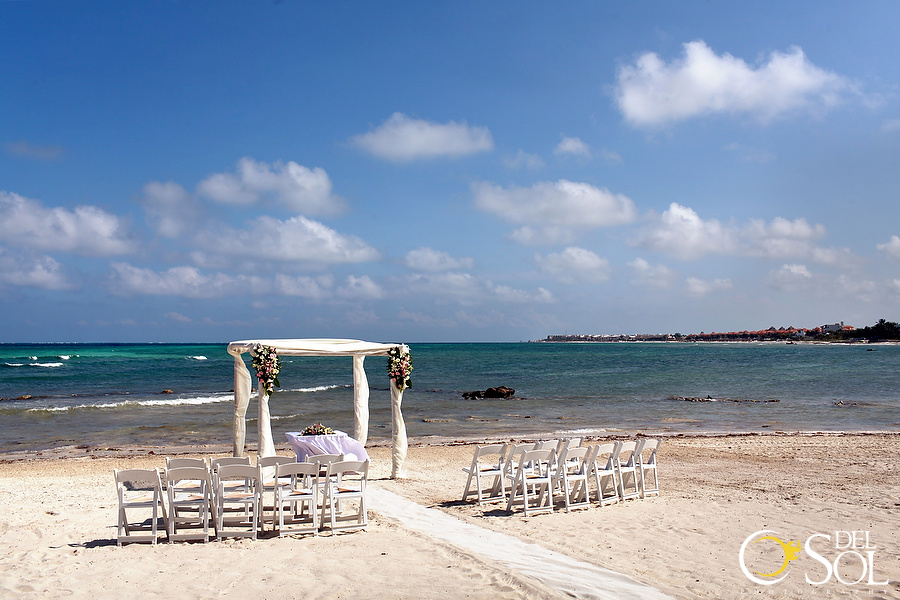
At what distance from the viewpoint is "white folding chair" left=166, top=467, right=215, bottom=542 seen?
6598 mm

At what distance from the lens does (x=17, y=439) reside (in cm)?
1777

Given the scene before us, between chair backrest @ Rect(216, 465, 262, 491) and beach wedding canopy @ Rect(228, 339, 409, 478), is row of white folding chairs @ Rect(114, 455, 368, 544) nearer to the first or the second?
chair backrest @ Rect(216, 465, 262, 491)

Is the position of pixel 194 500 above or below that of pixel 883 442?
above

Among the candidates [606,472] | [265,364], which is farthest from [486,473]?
[265,364]

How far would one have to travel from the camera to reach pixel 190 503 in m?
7.00

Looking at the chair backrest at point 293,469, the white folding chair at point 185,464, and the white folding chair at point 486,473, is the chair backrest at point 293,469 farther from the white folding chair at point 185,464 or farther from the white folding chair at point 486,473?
the white folding chair at point 486,473

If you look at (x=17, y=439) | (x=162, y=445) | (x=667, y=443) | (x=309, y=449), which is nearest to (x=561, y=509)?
(x=309, y=449)

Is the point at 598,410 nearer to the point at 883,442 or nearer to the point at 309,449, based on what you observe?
the point at 883,442

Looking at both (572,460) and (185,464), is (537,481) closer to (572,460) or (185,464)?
(572,460)

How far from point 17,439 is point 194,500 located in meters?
14.3

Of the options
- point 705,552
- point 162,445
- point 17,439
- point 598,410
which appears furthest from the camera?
point 598,410

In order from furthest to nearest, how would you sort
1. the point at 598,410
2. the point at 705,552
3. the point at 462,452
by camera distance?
1. the point at 598,410
2. the point at 462,452
3. the point at 705,552

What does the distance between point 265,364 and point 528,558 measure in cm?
637

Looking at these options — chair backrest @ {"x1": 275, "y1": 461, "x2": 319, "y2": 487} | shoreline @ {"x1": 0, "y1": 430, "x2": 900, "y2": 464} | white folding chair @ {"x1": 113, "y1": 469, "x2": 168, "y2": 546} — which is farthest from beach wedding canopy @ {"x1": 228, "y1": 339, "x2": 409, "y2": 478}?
chair backrest @ {"x1": 275, "y1": 461, "x2": 319, "y2": 487}
